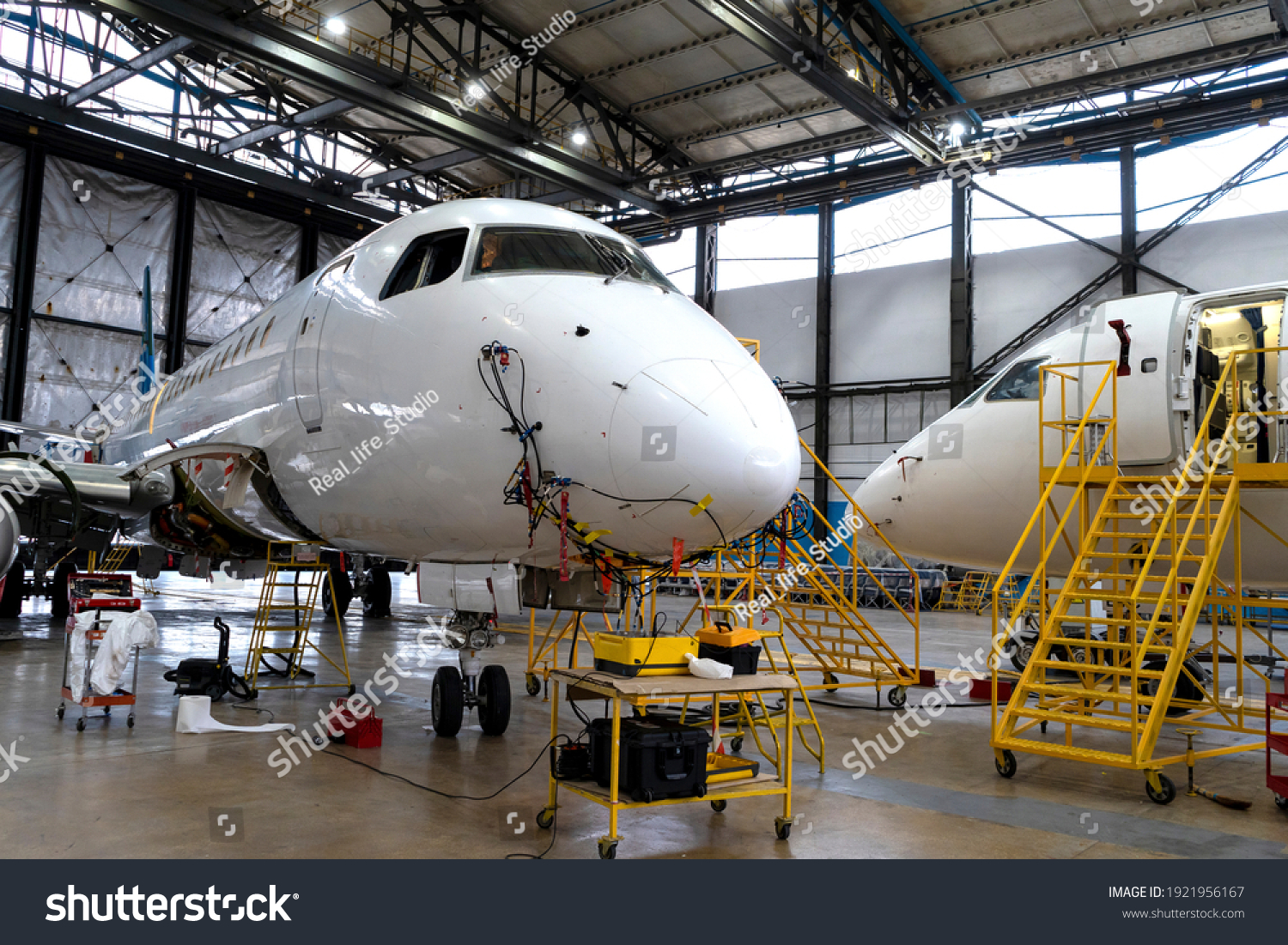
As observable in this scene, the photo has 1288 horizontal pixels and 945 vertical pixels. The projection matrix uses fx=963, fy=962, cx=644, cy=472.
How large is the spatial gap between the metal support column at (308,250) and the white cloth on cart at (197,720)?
84.2 ft

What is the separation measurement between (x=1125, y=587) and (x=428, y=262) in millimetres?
7185

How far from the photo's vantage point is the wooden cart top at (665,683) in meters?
5.33

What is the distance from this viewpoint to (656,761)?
18.1ft

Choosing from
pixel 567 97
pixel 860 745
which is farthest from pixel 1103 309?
pixel 567 97

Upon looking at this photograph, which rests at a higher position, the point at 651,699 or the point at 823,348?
the point at 823,348

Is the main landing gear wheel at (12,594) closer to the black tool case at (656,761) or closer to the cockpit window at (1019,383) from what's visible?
the black tool case at (656,761)

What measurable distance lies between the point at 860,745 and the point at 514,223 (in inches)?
229

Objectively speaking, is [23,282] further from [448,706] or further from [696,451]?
[696,451]

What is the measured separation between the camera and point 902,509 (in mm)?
11422

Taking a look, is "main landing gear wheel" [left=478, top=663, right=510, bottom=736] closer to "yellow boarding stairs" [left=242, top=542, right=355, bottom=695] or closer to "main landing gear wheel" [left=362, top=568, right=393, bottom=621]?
"yellow boarding stairs" [left=242, top=542, right=355, bottom=695]

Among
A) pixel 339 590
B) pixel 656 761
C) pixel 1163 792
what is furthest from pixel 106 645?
pixel 339 590

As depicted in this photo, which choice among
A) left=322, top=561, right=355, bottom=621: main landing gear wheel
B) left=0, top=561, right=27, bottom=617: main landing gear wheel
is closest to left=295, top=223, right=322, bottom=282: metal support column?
left=322, top=561, right=355, bottom=621: main landing gear wheel

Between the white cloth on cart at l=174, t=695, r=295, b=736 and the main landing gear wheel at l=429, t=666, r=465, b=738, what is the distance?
137cm

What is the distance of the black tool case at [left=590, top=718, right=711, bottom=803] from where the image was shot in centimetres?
545
